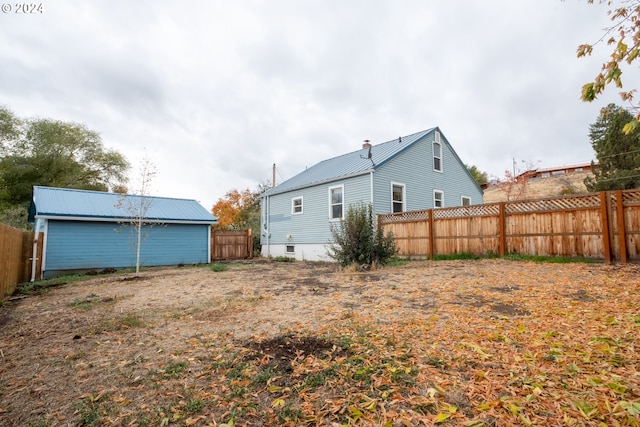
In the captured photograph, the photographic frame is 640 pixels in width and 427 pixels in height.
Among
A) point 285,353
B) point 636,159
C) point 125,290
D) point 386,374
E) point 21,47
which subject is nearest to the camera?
point 386,374

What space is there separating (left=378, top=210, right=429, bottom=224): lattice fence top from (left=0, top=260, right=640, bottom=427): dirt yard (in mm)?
6239

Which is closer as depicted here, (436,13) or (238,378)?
(238,378)

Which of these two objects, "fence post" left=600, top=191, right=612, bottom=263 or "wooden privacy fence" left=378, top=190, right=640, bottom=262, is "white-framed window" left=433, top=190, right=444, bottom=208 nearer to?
"wooden privacy fence" left=378, top=190, right=640, bottom=262

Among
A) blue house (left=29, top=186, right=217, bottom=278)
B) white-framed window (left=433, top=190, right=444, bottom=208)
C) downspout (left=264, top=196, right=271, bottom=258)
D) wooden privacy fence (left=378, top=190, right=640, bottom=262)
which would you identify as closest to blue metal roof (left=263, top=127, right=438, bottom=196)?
downspout (left=264, top=196, right=271, bottom=258)

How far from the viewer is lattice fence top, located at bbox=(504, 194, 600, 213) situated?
7.97 metres

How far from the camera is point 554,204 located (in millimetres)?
8695

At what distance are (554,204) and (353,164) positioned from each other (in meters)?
8.73

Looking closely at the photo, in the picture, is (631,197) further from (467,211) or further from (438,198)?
(438,198)

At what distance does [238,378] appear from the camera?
2588mm

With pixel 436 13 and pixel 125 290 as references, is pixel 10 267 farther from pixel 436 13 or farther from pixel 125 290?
pixel 436 13

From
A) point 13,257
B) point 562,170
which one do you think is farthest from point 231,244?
point 562,170

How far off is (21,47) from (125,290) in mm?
8908

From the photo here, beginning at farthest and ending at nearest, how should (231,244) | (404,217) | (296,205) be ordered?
(231,244), (296,205), (404,217)

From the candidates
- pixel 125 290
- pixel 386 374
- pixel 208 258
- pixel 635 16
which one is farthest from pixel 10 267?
pixel 635 16
